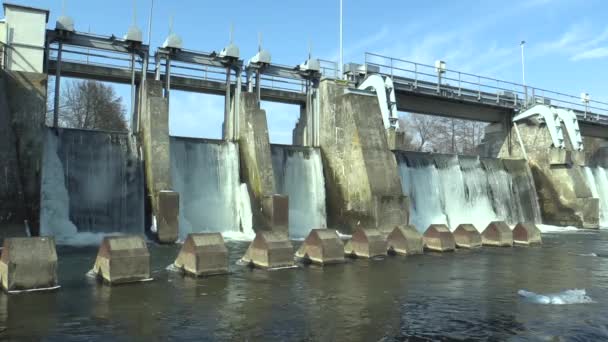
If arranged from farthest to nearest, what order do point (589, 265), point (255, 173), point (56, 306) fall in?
point (255, 173) → point (589, 265) → point (56, 306)

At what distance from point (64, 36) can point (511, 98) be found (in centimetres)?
2870

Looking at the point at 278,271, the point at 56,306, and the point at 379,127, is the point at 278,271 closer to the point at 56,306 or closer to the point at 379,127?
the point at 56,306

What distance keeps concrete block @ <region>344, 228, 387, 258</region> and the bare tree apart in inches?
1370

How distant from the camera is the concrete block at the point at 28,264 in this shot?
9.22 m

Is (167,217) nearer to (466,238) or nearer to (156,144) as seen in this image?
(156,144)

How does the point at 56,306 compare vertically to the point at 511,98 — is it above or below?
below

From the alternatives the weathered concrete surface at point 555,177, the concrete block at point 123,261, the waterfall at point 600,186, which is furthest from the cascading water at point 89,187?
the waterfall at point 600,186

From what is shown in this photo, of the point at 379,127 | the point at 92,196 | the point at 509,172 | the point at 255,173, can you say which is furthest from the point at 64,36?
the point at 509,172

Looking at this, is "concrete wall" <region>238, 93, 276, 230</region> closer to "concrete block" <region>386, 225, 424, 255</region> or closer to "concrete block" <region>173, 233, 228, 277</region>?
"concrete block" <region>386, 225, 424, 255</region>

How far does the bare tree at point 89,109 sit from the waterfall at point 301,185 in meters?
26.0

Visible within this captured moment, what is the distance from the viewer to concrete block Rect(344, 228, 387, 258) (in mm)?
14742

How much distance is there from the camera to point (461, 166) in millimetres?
29328

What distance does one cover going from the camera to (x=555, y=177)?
32.1 meters

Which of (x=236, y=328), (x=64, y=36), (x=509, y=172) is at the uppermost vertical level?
(x=64, y=36)
